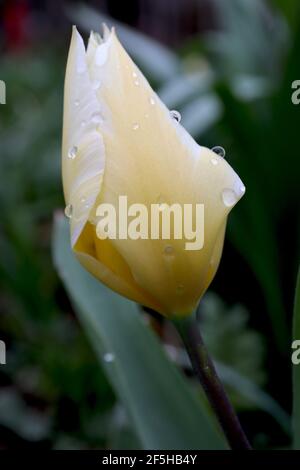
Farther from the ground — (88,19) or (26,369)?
(88,19)

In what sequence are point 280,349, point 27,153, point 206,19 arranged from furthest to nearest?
point 206,19
point 27,153
point 280,349

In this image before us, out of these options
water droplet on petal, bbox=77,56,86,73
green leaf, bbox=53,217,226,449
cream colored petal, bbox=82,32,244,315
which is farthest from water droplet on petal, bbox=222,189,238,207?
green leaf, bbox=53,217,226,449

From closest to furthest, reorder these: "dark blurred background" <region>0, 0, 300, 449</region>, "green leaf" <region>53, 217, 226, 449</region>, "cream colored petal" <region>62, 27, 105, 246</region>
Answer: "cream colored petal" <region>62, 27, 105, 246</region>
"green leaf" <region>53, 217, 226, 449</region>
"dark blurred background" <region>0, 0, 300, 449</region>

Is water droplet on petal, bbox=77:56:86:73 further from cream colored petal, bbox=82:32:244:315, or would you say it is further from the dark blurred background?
the dark blurred background

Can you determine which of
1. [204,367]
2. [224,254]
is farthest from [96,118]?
[224,254]

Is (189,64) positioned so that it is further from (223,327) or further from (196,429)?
(196,429)

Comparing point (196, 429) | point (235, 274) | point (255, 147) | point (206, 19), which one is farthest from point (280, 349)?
point (206, 19)

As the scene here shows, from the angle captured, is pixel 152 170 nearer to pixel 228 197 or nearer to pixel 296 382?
pixel 228 197
